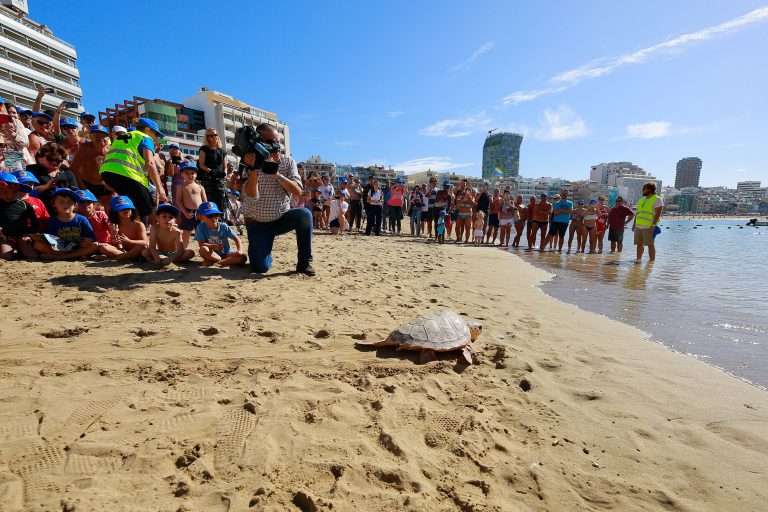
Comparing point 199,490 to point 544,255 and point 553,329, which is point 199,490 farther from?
point 544,255

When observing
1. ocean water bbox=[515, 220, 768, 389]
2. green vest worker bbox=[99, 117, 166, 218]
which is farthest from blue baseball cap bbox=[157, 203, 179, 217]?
ocean water bbox=[515, 220, 768, 389]

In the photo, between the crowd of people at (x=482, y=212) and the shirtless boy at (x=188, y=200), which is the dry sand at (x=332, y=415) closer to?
the shirtless boy at (x=188, y=200)

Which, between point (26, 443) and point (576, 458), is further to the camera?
point (576, 458)

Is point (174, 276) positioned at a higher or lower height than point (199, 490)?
higher

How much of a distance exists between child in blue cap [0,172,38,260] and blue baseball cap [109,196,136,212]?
3.07 feet

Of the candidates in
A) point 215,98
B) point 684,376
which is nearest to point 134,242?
point 684,376

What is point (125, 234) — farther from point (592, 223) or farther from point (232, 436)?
point (592, 223)

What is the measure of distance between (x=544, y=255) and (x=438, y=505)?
8.61 m

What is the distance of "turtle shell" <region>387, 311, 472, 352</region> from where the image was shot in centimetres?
254

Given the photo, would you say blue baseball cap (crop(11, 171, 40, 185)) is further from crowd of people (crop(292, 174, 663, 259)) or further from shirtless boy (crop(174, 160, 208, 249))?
crowd of people (crop(292, 174, 663, 259))

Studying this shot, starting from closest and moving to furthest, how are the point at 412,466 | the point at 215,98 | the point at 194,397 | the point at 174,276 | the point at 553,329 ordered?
the point at 412,466 < the point at 194,397 < the point at 553,329 < the point at 174,276 < the point at 215,98

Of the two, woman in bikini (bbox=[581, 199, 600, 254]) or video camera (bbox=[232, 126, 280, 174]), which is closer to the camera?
video camera (bbox=[232, 126, 280, 174])

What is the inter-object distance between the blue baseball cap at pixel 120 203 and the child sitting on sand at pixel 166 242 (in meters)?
0.42

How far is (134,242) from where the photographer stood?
4465 millimetres
